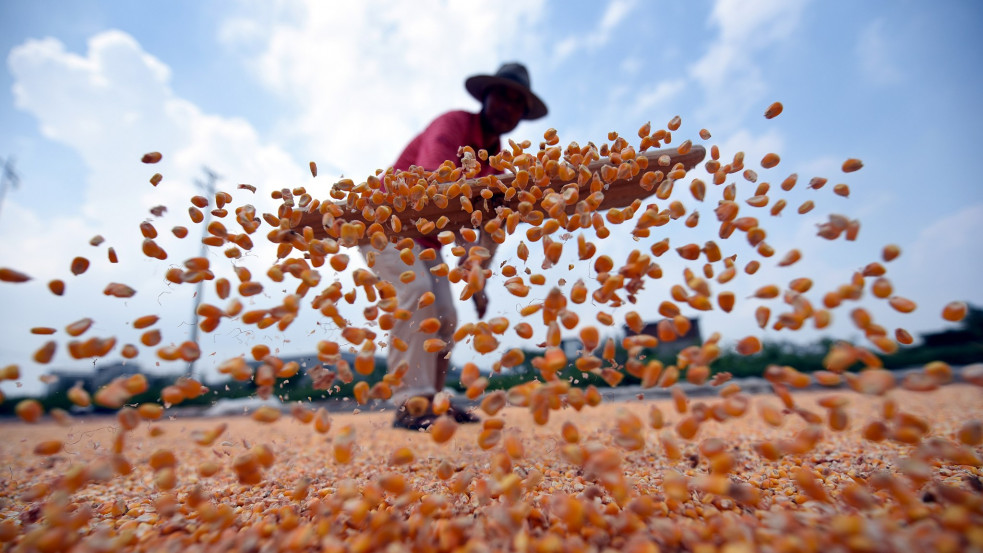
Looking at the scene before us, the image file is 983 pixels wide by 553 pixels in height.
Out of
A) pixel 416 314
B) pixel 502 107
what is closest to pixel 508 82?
pixel 502 107

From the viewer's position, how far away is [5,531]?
87 centimetres

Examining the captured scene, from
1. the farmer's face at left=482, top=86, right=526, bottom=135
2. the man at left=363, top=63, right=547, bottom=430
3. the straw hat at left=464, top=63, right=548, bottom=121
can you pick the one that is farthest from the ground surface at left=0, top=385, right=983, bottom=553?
the straw hat at left=464, top=63, right=548, bottom=121

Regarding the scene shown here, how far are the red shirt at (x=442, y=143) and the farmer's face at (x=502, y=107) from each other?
0.12 meters

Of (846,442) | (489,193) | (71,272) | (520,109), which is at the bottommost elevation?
(846,442)

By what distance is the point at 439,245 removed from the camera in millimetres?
2270

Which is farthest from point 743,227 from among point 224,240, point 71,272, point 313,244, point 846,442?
point 71,272

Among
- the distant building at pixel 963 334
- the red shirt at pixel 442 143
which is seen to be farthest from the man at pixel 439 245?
the distant building at pixel 963 334

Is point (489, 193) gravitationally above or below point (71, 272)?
above

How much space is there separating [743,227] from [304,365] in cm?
125

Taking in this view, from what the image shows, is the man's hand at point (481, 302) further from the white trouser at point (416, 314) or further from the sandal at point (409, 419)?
the sandal at point (409, 419)

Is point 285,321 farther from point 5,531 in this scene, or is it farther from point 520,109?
point 520,109

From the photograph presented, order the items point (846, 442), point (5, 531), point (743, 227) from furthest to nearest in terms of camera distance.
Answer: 1. point (846, 442)
2. point (743, 227)
3. point (5, 531)

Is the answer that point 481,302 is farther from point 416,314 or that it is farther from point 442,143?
point 442,143

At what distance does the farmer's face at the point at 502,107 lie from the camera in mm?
2762
